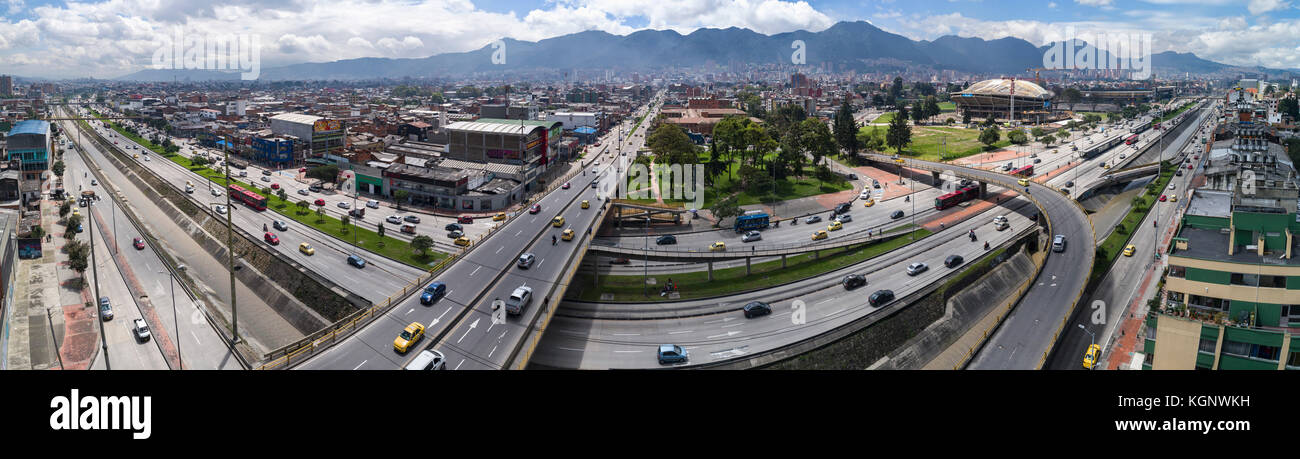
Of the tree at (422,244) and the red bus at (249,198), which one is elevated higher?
the red bus at (249,198)

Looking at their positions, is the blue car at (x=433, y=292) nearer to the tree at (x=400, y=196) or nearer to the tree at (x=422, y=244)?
the tree at (x=422, y=244)

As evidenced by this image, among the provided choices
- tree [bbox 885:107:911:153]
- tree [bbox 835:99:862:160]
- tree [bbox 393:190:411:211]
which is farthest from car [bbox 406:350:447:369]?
tree [bbox 885:107:911:153]

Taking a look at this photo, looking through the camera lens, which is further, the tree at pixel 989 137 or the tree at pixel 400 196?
the tree at pixel 989 137

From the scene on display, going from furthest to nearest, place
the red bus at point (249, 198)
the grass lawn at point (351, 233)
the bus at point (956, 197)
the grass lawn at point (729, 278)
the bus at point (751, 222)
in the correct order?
the red bus at point (249, 198)
the bus at point (956, 197)
the bus at point (751, 222)
the grass lawn at point (351, 233)
the grass lawn at point (729, 278)

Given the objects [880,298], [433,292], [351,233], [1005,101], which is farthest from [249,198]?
[1005,101]

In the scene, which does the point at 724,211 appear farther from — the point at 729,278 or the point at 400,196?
the point at 400,196
